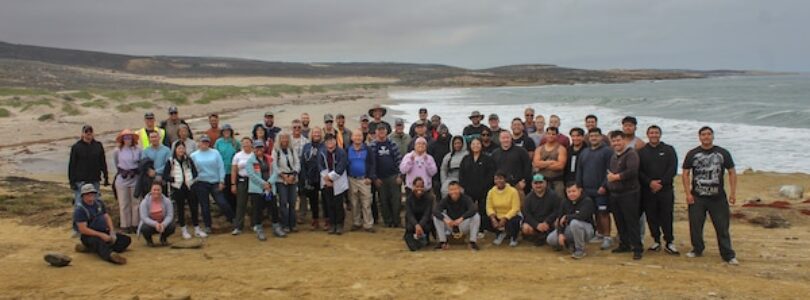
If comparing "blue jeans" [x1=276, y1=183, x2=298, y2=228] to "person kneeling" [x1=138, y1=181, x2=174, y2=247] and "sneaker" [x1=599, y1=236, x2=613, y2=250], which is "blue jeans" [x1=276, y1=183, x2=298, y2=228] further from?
"sneaker" [x1=599, y1=236, x2=613, y2=250]

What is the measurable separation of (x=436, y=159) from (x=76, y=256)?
199 inches

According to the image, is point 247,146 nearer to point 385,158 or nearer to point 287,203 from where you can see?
point 287,203

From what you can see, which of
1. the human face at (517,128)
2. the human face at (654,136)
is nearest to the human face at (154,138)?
the human face at (517,128)

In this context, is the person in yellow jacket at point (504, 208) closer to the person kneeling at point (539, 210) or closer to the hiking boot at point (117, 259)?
the person kneeling at point (539, 210)

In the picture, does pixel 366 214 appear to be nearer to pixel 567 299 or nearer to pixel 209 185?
pixel 209 185

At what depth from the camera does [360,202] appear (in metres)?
9.46

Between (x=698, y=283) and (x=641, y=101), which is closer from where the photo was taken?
(x=698, y=283)

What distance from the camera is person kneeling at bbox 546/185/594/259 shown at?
767 centimetres

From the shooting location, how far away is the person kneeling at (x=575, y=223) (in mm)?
7668

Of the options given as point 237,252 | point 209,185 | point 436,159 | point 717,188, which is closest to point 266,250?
point 237,252

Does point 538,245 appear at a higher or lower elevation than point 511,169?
lower

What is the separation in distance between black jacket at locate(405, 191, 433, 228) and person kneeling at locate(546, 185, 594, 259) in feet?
5.54

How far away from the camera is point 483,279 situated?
6461mm

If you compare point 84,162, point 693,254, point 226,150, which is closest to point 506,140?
point 693,254
